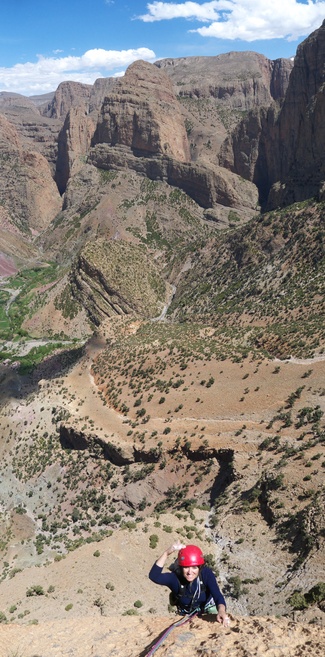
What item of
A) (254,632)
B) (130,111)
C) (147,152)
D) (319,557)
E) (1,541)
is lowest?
(1,541)

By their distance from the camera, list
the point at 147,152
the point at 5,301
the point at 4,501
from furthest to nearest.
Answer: the point at 147,152, the point at 5,301, the point at 4,501

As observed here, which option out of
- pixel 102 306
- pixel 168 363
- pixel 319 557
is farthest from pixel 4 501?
pixel 102 306

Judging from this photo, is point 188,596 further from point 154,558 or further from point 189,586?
point 154,558

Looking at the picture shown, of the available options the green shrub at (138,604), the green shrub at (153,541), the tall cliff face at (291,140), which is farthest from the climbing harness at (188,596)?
the tall cliff face at (291,140)

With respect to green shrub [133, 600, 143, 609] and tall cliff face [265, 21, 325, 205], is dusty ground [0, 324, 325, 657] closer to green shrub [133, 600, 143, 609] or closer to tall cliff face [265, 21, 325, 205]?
green shrub [133, 600, 143, 609]

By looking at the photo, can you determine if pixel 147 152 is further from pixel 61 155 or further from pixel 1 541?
pixel 1 541

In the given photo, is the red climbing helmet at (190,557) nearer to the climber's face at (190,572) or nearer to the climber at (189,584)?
the climber at (189,584)

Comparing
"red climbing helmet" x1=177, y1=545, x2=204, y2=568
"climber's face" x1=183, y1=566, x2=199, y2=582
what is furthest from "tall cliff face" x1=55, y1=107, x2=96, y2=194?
"climber's face" x1=183, y1=566, x2=199, y2=582
